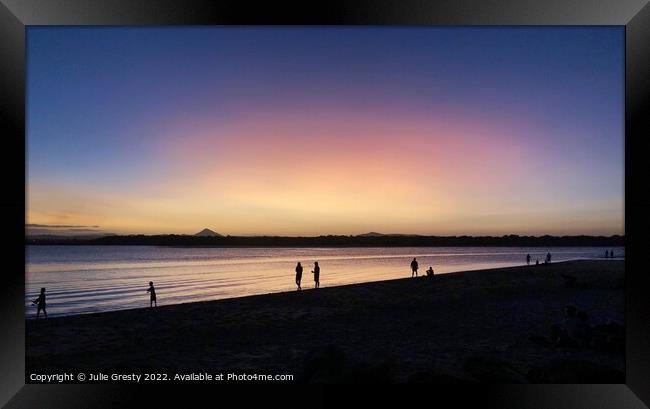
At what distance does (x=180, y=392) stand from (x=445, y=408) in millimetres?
3604

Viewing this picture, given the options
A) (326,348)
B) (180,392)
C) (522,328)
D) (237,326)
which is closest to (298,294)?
(237,326)

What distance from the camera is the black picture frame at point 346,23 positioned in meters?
5.97

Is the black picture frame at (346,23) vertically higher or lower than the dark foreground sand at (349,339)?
higher

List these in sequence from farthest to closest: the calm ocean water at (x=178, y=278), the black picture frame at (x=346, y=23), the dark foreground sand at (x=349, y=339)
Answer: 1. the calm ocean water at (x=178, y=278)
2. the dark foreground sand at (x=349, y=339)
3. the black picture frame at (x=346, y=23)

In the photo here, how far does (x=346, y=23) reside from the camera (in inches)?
247

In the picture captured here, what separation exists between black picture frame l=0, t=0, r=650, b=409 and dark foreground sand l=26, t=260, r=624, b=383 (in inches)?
35.7

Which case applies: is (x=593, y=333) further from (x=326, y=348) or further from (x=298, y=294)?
(x=298, y=294)

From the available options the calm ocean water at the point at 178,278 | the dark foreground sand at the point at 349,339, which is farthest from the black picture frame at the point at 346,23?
the calm ocean water at the point at 178,278

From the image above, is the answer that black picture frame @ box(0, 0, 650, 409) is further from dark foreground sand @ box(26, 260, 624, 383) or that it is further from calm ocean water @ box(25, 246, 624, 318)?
calm ocean water @ box(25, 246, 624, 318)

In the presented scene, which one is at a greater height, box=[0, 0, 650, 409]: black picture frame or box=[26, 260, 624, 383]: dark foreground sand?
box=[0, 0, 650, 409]: black picture frame

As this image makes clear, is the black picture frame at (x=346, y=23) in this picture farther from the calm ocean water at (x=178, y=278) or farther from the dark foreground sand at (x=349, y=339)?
the calm ocean water at (x=178, y=278)

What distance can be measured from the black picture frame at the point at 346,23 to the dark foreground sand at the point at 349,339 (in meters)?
0.91

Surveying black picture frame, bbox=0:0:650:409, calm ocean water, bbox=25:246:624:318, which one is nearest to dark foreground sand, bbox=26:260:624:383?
black picture frame, bbox=0:0:650:409

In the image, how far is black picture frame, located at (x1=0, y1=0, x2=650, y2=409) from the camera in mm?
5973
